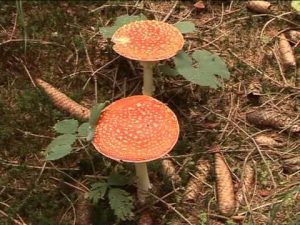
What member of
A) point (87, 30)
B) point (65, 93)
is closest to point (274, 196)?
point (65, 93)

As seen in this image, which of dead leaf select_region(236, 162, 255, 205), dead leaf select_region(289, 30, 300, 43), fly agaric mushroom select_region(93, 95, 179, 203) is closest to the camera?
fly agaric mushroom select_region(93, 95, 179, 203)

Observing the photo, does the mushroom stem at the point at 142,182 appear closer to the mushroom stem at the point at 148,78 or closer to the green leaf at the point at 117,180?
the green leaf at the point at 117,180

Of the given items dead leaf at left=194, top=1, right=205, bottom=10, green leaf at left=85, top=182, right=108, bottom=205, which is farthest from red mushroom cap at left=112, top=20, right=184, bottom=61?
dead leaf at left=194, top=1, right=205, bottom=10

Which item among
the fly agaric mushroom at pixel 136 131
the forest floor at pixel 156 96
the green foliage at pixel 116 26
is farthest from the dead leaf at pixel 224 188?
the green foliage at pixel 116 26

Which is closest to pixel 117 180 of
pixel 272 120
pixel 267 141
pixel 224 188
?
pixel 224 188

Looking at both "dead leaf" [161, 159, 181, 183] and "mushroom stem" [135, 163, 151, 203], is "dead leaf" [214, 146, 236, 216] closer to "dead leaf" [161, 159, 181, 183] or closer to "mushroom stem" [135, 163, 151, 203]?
"dead leaf" [161, 159, 181, 183]

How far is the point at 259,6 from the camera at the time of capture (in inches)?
159

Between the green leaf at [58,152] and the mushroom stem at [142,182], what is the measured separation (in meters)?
0.39

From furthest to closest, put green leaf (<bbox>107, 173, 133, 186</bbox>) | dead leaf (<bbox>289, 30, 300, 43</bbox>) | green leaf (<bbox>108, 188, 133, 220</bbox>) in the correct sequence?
dead leaf (<bbox>289, 30, 300, 43</bbox>)
green leaf (<bbox>107, 173, 133, 186</bbox>)
green leaf (<bbox>108, 188, 133, 220</bbox>)

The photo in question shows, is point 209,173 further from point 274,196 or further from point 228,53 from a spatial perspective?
point 228,53

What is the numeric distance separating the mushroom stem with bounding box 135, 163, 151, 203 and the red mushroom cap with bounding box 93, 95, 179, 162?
297 mm

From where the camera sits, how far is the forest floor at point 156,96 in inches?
118

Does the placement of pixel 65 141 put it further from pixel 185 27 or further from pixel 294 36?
pixel 294 36

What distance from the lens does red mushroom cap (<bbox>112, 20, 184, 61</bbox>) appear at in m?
2.97
